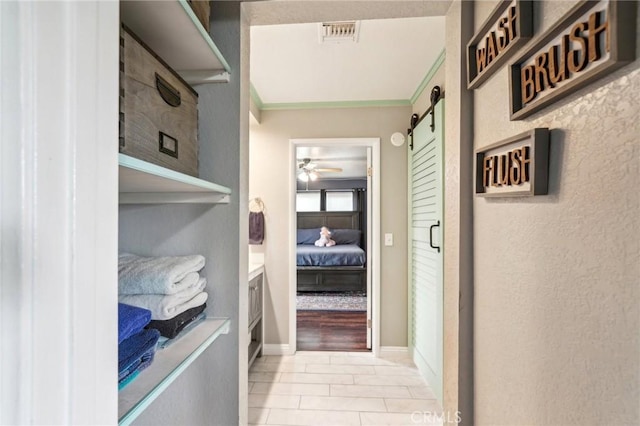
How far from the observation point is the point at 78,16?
1.25 ft

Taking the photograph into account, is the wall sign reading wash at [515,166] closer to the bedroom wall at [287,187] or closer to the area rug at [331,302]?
the bedroom wall at [287,187]

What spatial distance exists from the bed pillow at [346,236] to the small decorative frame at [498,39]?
5.96 meters

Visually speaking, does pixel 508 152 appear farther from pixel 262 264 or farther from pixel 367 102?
pixel 262 264

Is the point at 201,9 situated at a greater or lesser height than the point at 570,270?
greater

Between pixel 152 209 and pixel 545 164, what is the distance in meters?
1.23

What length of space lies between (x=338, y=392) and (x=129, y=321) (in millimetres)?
1958

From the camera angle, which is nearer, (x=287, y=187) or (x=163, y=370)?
(x=163, y=370)

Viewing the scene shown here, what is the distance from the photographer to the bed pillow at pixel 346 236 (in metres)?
6.88

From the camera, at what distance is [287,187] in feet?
9.18

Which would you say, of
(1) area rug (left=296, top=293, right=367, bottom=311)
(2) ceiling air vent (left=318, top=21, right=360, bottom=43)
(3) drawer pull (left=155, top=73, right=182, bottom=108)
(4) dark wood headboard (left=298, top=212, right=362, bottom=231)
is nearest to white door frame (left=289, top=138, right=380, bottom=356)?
(2) ceiling air vent (left=318, top=21, right=360, bottom=43)

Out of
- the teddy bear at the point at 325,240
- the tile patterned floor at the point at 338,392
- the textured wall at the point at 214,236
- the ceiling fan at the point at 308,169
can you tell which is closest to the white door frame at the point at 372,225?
the tile patterned floor at the point at 338,392

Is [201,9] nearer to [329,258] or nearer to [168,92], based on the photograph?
[168,92]

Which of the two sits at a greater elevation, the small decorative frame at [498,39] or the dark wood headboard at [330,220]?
the small decorative frame at [498,39]

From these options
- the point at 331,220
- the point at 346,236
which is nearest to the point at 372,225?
the point at 346,236
